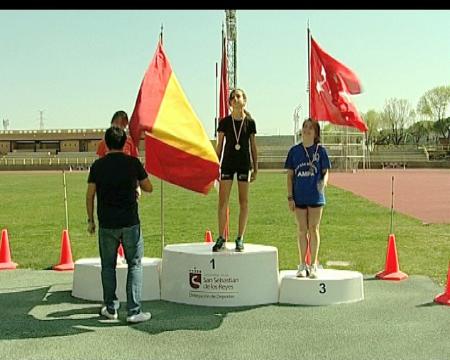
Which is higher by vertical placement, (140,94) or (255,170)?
(140,94)

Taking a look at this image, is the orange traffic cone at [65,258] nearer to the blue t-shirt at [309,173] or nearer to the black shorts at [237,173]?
the black shorts at [237,173]

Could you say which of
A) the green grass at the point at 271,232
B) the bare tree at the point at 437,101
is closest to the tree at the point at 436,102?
the bare tree at the point at 437,101

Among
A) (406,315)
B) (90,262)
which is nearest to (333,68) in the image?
(406,315)

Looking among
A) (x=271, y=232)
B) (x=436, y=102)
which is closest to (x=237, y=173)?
(x=271, y=232)

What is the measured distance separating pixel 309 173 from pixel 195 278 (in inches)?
70.9

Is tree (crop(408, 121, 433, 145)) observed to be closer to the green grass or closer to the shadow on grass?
the green grass

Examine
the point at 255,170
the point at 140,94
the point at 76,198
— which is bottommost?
the point at 76,198

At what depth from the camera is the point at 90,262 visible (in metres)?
8.21

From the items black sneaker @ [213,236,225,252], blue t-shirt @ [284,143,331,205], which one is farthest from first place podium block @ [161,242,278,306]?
blue t-shirt @ [284,143,331,205]

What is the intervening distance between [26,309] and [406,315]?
4.16 meters

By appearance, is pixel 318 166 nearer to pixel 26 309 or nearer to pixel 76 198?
pixel 26 309

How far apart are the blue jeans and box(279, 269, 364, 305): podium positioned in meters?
1.81

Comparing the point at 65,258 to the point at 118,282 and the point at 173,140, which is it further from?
the point at 173,140

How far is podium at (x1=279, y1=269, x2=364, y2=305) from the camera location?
7539mm
